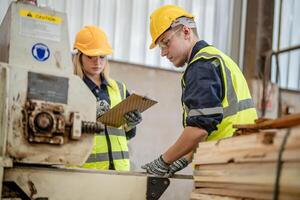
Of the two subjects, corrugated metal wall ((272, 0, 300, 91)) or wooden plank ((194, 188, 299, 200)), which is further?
corrugated metal wall ((272, 0, 300, 91))

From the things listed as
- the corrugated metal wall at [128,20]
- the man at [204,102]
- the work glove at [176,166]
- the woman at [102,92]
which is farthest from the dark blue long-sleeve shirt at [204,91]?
the corrugated metal wall at [128,20]

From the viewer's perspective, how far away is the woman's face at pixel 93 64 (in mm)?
2721

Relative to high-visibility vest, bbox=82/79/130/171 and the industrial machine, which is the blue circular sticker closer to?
the industrial machine

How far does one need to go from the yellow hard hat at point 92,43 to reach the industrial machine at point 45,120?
3.05ft

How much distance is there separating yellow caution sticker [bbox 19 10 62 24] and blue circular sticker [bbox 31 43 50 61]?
10cm

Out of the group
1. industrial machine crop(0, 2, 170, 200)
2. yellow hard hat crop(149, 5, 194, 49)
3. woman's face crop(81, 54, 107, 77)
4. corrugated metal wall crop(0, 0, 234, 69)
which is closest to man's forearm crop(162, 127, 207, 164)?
industrial machine crop(0, 2, 170, 200)

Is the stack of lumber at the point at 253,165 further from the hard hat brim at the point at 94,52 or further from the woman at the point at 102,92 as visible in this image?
the hard hat brim at the point at 94,52

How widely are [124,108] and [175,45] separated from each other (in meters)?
0.39

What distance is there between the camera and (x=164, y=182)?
6.03ft

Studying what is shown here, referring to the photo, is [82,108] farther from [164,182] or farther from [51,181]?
[164,182]

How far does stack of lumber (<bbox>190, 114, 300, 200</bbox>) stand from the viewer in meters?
1.07

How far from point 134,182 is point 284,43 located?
3.19 meters

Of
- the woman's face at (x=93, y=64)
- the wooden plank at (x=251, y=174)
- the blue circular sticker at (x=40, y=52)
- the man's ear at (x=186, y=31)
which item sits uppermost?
the man's ear at (x=186, y=31)

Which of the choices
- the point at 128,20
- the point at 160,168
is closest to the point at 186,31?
the point at 160,168
